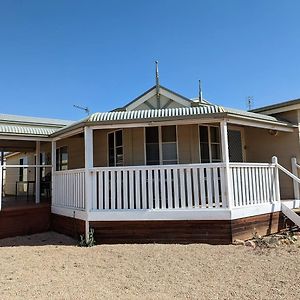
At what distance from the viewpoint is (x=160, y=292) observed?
4.35 m

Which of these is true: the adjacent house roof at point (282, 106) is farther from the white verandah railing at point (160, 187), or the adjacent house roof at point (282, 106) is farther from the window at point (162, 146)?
the white verandah railing at point (160, 187)

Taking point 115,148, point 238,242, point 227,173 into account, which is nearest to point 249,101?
point 115,148

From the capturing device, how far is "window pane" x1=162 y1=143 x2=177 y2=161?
9094 mm

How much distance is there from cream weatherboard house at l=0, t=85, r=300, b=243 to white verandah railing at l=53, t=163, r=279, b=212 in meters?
0.02

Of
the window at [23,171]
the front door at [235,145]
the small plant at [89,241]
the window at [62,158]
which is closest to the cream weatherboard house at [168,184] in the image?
the small plant at [89,241]

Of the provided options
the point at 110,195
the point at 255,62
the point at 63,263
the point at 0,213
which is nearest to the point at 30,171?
the point at 0,213

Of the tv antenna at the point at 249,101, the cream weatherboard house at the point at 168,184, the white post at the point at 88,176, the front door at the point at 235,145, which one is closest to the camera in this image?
the cream weatherboard house at the point at 168,184

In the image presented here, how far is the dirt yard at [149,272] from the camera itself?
433 cm

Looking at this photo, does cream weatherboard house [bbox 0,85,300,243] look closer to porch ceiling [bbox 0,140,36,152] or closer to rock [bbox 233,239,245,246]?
rock [bbox 233,239,245,246]

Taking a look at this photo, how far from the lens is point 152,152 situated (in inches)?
363

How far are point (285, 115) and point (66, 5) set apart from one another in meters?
8.72

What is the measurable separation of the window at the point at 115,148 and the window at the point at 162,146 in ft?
3.34

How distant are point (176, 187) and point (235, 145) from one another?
429cm

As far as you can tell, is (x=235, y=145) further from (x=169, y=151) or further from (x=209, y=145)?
(x=169, y=151)
